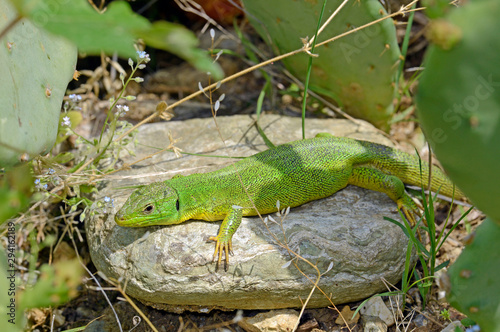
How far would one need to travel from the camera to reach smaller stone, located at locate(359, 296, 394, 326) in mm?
3672

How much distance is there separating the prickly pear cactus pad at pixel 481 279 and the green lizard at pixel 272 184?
1661 mm

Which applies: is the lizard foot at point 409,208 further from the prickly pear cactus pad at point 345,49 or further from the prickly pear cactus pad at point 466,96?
the prickly pear cactus pad at point 466,96

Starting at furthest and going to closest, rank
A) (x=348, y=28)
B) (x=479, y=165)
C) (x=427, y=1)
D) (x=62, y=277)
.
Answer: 1. (x=348, y=28)
2. (x=479, y=165)
3. (x=427, y=1)
4. (x=62, y=277)

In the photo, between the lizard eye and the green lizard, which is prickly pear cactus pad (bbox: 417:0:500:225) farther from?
the lizard eye

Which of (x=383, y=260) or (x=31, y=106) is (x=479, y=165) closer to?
(x=383, y=260)

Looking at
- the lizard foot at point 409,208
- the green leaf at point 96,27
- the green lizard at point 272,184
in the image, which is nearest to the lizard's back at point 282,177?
the green lizard at point 272,184

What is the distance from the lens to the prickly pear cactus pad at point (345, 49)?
433 centimetres

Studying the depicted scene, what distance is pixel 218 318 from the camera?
3852 millimetres

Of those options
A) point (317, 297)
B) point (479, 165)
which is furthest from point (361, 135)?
point (479, 165)

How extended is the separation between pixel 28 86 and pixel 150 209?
1380 mm

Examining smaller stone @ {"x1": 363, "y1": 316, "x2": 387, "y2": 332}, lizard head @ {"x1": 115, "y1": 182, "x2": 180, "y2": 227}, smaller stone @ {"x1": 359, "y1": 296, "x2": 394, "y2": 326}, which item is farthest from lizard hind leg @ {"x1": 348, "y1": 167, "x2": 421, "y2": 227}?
lizard head @ {"x1": 115, "y1": 182, "x2": 180, "y2": 227}

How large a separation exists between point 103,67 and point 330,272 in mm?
3765

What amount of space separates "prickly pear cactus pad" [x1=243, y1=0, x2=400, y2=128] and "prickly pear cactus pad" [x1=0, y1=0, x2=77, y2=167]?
2165 millimetres

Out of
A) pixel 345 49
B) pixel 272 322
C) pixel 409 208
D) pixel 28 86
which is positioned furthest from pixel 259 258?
pixel 345 49
